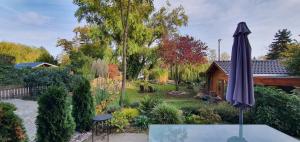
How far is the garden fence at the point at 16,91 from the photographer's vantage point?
11.4m

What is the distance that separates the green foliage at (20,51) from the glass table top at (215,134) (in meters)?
29.7

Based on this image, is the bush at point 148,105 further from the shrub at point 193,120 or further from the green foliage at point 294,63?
the green foliage at point 294,63

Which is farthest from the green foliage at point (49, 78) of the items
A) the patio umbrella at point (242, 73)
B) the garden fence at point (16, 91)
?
the patio umbrella at point (242, 73)

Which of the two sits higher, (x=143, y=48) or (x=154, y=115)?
(x=143, y=48)

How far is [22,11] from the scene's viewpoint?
13398 millimetres

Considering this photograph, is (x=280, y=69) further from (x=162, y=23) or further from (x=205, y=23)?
(x=162, y=23)

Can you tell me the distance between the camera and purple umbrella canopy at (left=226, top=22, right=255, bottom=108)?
3619 millimetres

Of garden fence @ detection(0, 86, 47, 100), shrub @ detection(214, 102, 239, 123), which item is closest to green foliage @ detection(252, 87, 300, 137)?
shrub @ detection(214, 102, 239, 123)

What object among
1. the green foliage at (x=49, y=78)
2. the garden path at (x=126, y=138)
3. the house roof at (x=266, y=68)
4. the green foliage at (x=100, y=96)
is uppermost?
the house roof at (x=266, y=68)

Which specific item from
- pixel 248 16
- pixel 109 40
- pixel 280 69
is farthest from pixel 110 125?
pixel 109 40

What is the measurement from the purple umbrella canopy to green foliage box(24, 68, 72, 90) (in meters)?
10.8

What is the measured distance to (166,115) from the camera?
614 cm

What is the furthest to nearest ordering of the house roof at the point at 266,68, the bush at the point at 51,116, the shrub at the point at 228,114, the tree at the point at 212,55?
1. the tree at the point at 212,55
2. the house roof at the point at 266,68
3. the shrub at the point at 228,114
4. the bush at the point at 51,116

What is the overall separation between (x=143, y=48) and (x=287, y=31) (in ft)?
52.2
